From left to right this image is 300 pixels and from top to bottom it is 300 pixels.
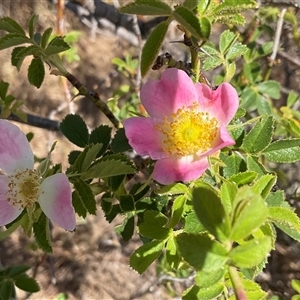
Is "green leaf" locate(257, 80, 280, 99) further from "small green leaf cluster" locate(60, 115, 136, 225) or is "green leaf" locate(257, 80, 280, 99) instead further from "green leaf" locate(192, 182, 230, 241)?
"green leaf" locate(192, 182, 230, 241)

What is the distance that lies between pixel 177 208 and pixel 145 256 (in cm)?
15

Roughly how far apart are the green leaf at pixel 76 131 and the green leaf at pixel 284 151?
505mm

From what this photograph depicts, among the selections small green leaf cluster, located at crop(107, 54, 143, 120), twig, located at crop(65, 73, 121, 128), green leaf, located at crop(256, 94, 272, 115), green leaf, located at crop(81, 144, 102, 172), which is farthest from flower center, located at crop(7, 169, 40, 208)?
small green leaf cluster, located at crop(107, 54, 143, 120)

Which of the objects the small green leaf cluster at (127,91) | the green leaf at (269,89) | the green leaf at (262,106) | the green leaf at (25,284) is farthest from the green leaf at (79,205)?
the small green leaf cluster at (127,91)

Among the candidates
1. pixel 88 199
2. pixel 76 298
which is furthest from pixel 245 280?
pixel 76 298

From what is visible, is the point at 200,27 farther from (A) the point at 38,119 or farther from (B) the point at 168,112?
(A) the point at 38,119

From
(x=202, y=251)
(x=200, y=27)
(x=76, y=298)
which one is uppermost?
(x=200, y=27)

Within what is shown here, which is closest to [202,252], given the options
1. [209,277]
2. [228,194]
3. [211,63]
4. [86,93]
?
[209,277]

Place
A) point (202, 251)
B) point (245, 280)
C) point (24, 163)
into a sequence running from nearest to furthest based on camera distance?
point (202, 251)
point (245, 280)
point (24, 163)

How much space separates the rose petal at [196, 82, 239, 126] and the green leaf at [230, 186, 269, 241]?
305mm

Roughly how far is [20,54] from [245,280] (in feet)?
2.53

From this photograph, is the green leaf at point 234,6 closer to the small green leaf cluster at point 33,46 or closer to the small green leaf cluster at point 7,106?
the small green leaf cluster at point 33,46

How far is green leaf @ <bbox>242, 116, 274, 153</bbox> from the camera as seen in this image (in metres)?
1.10

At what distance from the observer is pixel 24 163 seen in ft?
3.46
